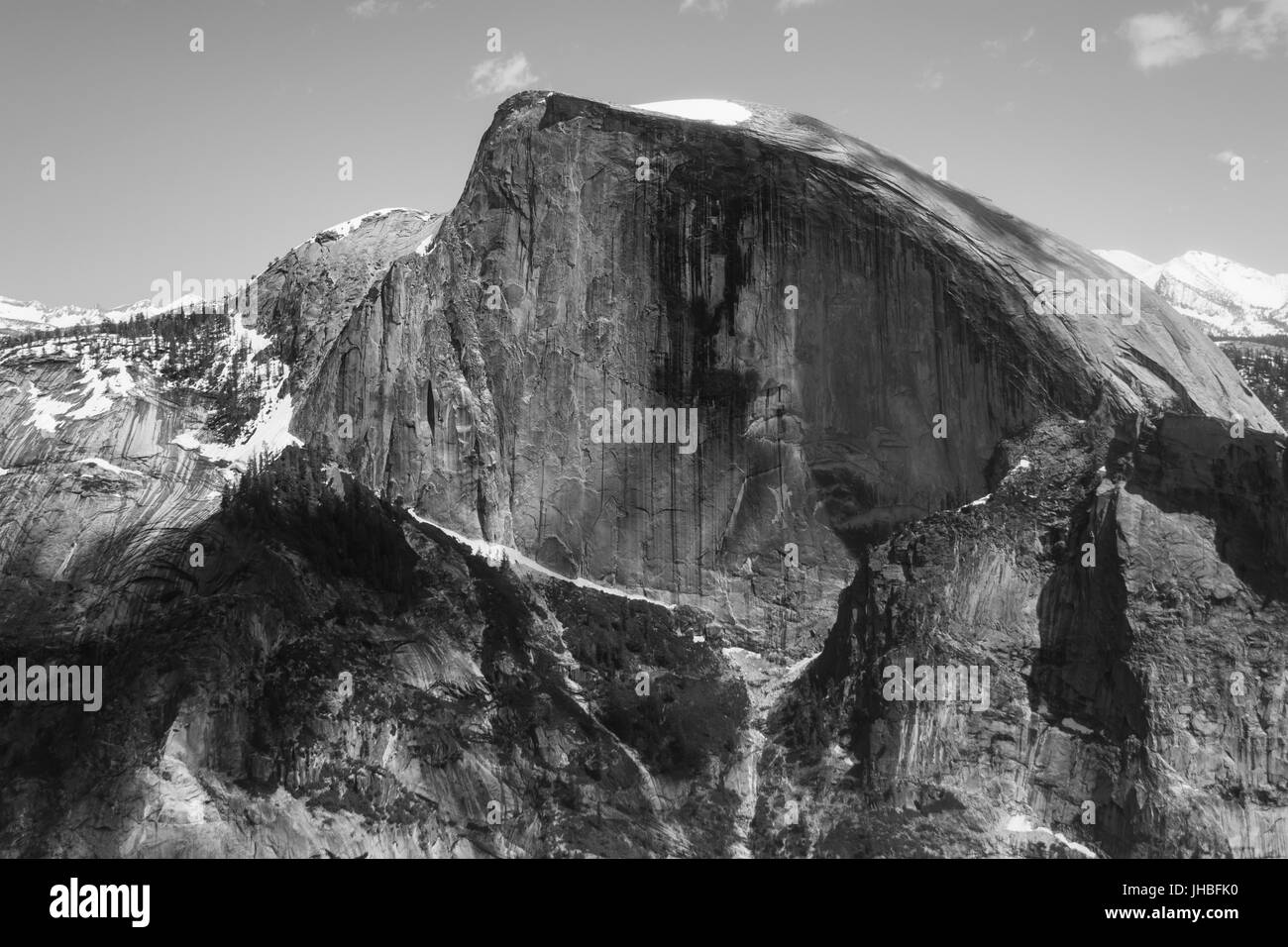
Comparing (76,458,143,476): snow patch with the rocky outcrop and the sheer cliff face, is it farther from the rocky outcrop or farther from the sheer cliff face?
the rocky outcrop

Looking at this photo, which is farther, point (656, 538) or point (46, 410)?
point (46, 410)

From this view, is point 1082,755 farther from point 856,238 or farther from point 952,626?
point 856,238

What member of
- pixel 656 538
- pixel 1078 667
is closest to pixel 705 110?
pixel 656 538

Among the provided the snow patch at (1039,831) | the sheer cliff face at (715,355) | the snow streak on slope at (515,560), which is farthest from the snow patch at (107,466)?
the snow patch at (1039,831)

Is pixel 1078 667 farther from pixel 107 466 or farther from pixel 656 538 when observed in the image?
pixel 107 466

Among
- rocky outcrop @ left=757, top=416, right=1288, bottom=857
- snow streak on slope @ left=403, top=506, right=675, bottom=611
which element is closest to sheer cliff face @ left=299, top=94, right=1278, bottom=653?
snow streak on slope @ left=403, top=506, right=675, bottom=611

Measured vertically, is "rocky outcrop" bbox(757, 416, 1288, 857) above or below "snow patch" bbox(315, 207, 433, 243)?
below
